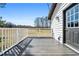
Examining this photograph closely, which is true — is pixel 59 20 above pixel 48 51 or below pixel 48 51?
above

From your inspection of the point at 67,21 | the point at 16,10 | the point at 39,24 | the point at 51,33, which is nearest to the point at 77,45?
the point at 67,21

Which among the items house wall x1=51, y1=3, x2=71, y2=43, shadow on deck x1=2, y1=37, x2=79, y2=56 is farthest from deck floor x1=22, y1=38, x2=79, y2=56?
house wall x1=51, y1=3, x2=71, y2=43

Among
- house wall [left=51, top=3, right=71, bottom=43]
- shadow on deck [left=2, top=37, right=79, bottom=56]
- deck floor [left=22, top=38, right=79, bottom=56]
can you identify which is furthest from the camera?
house wall [left=51, top=3, right=71, bottom=43]

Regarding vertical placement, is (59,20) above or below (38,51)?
above

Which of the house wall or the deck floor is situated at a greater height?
the house wall

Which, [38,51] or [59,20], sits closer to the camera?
[38,51]

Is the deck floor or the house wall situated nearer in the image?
the deck floor

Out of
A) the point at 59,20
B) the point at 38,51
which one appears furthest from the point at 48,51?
the point at 59,20

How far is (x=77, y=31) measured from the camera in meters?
5.68

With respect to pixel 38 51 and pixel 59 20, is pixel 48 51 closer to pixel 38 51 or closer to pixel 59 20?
pixel 38 51

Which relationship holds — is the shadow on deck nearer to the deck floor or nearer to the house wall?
the deck floor

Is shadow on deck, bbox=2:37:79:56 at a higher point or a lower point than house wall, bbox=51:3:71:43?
lower

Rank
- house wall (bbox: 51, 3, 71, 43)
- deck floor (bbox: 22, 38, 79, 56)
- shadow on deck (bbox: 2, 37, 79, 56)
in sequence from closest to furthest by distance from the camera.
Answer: shadow on deck (bbox: 2, 37, 79, 56) → deck floor (bbox: 22, 38, 79, 56) → house wall (bbox: 51, 3, 71, 43)

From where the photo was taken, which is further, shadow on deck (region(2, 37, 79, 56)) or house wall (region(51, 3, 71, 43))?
house wall (region(51, 3, 71, 43))
